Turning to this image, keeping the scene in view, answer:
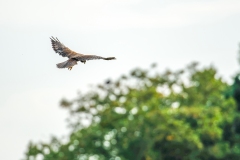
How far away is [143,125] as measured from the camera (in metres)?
83.3

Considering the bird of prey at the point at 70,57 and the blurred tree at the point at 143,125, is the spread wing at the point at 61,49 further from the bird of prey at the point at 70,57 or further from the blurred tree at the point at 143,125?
the blurred tree at the point at 143,125

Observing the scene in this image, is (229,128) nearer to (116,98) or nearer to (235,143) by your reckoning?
(235,143)

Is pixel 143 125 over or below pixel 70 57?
over

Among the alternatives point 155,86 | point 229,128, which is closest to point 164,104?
point 155,86

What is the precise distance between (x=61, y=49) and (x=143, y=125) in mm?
51230

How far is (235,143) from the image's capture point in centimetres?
8962

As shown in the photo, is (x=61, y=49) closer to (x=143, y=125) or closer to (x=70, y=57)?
(x=70, y=57)

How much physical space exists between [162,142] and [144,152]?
Answer: 5.03ft

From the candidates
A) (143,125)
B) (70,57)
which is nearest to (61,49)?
(70,57)

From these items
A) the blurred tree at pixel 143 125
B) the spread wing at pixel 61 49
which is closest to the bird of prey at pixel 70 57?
the spread wing at pixel 61 49

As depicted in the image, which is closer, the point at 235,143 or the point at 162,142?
the point at 162,142

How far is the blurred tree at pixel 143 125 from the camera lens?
271ft

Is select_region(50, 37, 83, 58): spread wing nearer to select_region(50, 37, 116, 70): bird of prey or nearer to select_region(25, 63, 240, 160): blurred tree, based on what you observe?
select_region(50, 37, 116, 70): bird of prey

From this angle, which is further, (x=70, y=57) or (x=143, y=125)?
(x=143, y=125)
